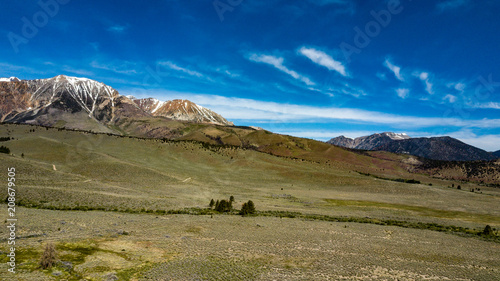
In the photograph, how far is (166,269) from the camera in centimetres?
1655

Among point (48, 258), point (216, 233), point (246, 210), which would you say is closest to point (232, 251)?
point (216, 233)

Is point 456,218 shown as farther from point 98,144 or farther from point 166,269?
point 98,144

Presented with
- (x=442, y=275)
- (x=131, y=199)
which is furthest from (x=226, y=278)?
(x=131, y=199)

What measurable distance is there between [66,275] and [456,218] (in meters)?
57.2

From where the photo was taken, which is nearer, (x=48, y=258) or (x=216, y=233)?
(x=48, y=258)

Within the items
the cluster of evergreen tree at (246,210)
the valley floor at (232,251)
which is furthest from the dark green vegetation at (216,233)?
the cluster of evergreen tree at (246,210)

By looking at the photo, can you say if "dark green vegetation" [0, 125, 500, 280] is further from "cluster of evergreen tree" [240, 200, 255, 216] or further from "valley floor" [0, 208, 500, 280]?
"cluster of evergreen tree" [240, 200, 255, 216]

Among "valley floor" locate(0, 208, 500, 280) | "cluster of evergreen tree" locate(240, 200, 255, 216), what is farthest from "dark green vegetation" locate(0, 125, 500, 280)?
"cluster of evergreen tree" locate(240, 200, 255, 216)

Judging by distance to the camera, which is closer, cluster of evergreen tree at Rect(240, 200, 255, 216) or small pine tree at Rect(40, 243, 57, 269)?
small pine tree at Rect(40, 243, 57, 269)

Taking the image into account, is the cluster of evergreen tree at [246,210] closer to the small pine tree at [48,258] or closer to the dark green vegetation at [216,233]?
the dark green vegetation at [216,233]

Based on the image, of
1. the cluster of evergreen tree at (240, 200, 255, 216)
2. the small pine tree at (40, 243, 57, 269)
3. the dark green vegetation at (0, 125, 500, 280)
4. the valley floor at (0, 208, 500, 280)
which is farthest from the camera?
the cluster of evergreen tree at (240, 200, 255, 216)

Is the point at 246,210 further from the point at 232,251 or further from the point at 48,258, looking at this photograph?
the point at 48,258

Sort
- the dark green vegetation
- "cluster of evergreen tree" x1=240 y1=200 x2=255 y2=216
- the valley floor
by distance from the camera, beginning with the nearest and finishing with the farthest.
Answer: the valley floor → the dark green vegetation → "cluster of evergreen tree" x1=240 y1=200 x2=255 y2=216

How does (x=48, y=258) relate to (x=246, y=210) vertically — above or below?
above
